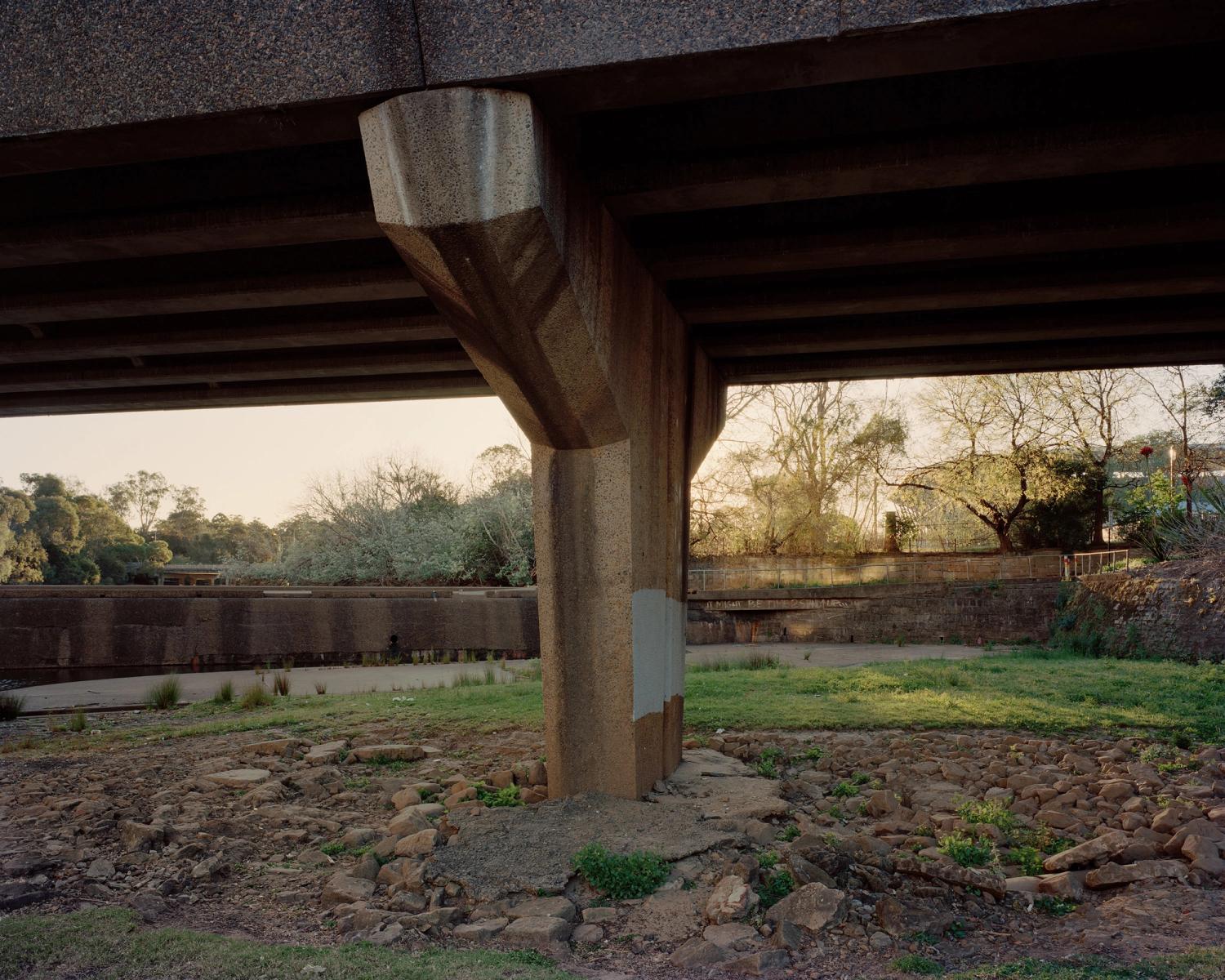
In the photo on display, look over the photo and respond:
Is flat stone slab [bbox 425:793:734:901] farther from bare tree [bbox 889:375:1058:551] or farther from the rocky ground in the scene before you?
bare tree [bbox 889:375:1058:551]

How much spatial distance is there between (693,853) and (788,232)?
4.31m

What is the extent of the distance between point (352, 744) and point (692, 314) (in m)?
5.55

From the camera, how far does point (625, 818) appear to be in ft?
19.8

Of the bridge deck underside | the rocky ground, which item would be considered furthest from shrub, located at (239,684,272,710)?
the bridge deck underside

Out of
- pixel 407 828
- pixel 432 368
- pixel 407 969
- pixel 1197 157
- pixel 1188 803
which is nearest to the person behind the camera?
pixel 407 969

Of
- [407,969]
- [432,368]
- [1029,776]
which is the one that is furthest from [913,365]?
[407,969]

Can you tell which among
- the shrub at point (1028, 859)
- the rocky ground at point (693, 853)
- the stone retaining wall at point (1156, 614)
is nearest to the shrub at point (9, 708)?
the rocky ground at point (693, 853)

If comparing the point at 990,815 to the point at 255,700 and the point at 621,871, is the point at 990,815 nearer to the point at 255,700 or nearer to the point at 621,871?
the point at 621,871

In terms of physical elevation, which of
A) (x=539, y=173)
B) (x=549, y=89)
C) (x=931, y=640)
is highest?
(x=549, y=89)

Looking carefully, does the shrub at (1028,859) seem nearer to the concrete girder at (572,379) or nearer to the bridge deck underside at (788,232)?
the concrete girder at (572,379)

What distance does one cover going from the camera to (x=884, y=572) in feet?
103

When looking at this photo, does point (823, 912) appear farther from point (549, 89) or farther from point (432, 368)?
point (432, 368)

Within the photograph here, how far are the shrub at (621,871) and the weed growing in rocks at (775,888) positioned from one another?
1.89 ft

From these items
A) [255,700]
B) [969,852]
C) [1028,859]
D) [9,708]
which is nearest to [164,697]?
[255,700]
